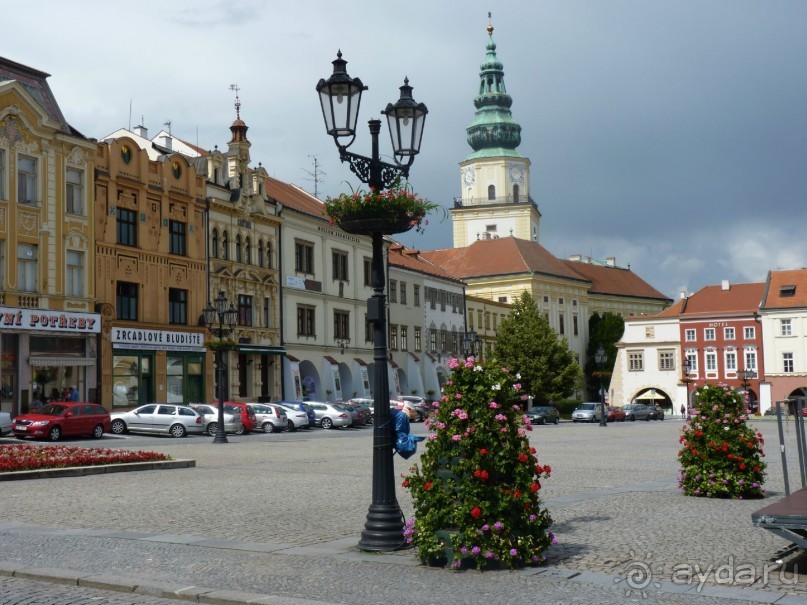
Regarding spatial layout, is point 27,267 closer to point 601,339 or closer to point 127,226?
point 127,226

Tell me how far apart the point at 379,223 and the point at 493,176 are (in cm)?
11651

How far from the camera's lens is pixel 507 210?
125 metres

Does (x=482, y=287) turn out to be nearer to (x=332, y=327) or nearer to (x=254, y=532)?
(x=332, y=327)

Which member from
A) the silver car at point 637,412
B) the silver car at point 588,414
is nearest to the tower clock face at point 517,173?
the silver car at point 637,412

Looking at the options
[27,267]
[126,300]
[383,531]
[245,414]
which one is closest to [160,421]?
[245,414]

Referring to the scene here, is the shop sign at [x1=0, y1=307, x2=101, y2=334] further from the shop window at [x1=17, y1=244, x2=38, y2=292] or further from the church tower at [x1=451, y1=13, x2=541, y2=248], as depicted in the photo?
the church tower at [x1=451, y1=13, x2=541, y2=248]

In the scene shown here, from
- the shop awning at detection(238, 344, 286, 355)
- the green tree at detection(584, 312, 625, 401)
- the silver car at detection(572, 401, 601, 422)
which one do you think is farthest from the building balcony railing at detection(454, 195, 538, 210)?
the shop awning at detection(238, 344, 286, 355)

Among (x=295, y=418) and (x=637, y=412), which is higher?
(x=295, y=418)

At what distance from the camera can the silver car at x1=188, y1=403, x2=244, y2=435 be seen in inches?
1626

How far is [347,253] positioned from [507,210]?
204 feet

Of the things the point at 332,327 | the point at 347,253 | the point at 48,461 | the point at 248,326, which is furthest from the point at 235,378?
the point at 48,461

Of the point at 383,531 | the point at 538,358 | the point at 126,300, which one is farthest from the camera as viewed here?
the point at 538,358

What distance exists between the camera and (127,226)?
47281 millimetres

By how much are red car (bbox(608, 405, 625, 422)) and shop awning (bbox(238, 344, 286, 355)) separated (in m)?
26.7
